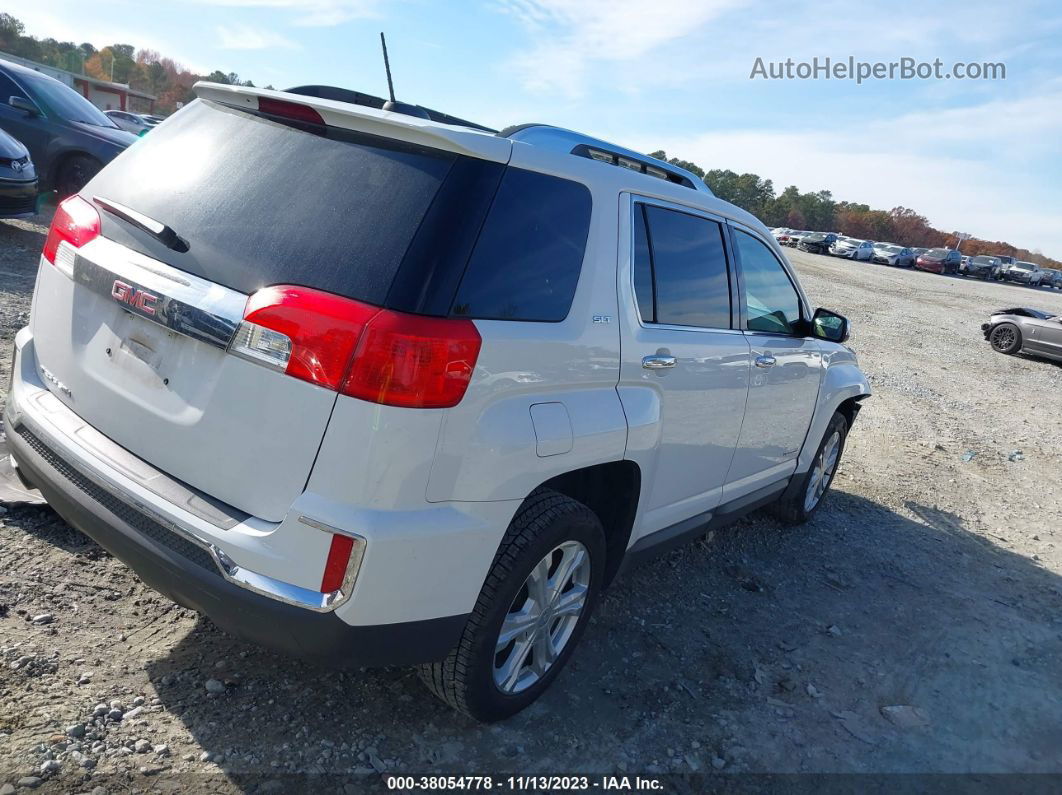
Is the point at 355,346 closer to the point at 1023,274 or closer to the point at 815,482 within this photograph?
the point at 815,482

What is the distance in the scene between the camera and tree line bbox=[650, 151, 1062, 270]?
75.6 m

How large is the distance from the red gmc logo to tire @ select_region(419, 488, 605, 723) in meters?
1.28

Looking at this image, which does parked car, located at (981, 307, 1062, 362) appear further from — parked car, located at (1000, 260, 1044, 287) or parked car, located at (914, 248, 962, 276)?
parked car, located at (1000, 260, 1044, 287)

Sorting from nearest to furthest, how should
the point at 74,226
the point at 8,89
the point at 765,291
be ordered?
1. the point at 74,226
2. the point at 765,291
3. the point at 8,89

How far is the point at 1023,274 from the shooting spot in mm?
53000

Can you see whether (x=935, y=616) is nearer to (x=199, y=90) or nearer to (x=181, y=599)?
(x=181, y=599)

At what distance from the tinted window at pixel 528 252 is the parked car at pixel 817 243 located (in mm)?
48445

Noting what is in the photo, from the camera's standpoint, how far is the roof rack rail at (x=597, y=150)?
9.00ft

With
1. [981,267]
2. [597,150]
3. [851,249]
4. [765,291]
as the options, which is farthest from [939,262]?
[597,150]

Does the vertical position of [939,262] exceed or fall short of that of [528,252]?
it exceeds it

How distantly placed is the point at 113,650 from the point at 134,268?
4.68ft

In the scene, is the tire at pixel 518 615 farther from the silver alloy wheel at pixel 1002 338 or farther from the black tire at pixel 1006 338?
the silver alloy wheel at pixel 1002 338

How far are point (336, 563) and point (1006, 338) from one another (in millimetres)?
17392

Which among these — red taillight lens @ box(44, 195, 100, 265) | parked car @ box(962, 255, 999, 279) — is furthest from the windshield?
parked car @ box(962, 255, 999, 279)
